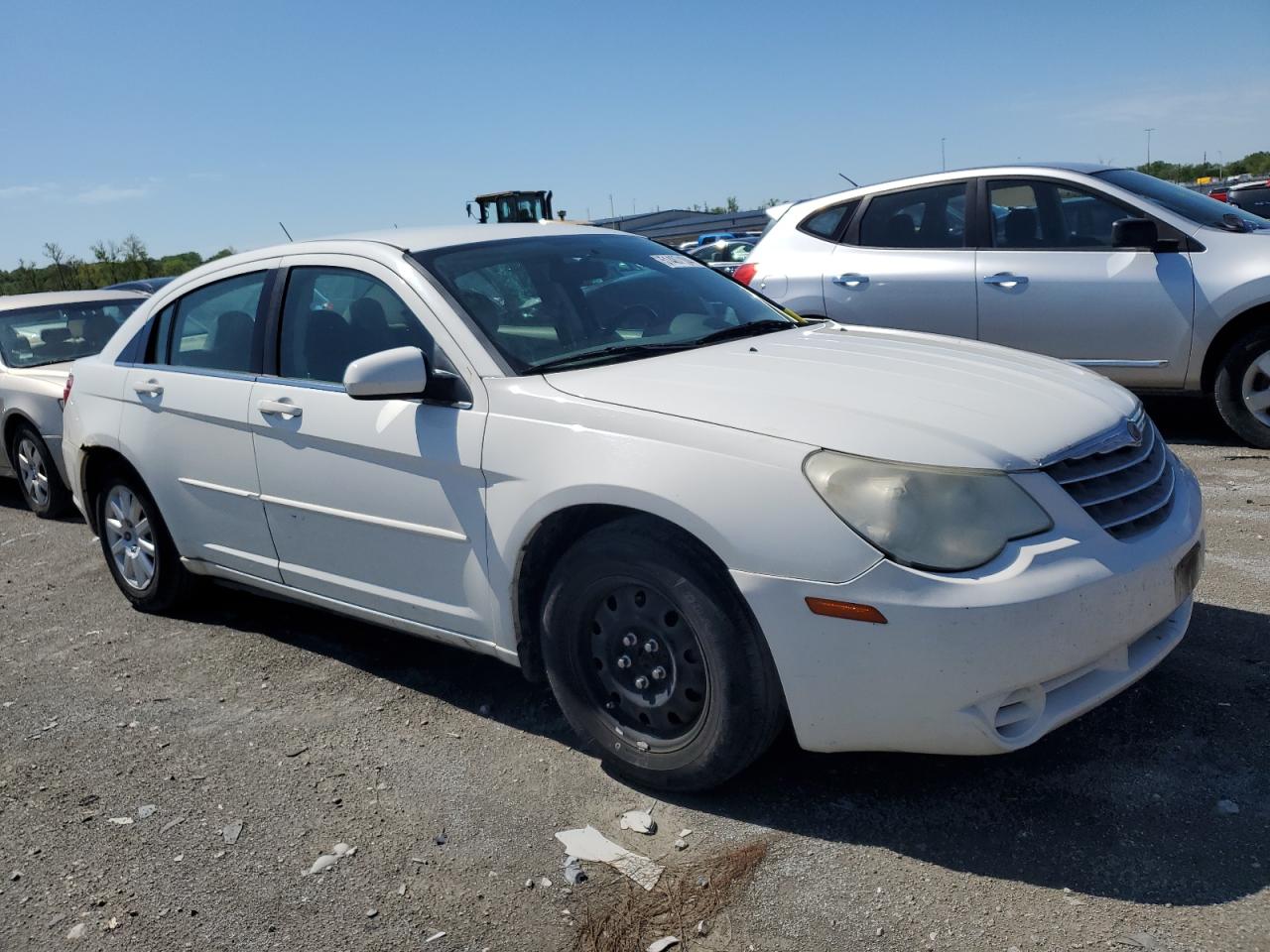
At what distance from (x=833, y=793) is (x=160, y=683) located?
2.83m

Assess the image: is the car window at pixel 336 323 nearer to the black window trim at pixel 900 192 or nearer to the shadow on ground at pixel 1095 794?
the shadow on ground at pixel 1095 794

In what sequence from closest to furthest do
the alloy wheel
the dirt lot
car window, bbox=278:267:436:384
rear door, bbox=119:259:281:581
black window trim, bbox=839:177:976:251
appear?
the dirt lot, the alloy wheel, car window, bbox=278:267:436:384, rear door, bbox=119:259:281:581, black window trim, bbox=839:177:976:251

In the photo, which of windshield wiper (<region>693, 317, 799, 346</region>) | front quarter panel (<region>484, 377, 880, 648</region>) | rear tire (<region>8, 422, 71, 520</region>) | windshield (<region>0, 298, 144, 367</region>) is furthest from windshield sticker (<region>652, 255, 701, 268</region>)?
windshield (<region>0, 298, 144, 367</region>)

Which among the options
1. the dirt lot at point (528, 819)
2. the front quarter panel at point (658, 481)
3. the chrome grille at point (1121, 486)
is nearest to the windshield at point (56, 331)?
the dirt lot at point (528, 819)

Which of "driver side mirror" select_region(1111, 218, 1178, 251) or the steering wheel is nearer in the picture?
the steering wheel

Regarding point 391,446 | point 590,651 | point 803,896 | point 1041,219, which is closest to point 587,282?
point 391,446

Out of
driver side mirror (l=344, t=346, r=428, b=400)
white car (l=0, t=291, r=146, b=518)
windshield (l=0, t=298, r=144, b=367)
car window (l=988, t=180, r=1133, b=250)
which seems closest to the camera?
driver side mirror (l=344, t=346, r=428, b=400)

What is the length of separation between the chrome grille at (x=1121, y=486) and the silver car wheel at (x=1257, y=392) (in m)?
3.81

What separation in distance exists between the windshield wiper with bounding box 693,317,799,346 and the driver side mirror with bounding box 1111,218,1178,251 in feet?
10.7

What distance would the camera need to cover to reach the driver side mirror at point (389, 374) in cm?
366

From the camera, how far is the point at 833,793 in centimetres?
335

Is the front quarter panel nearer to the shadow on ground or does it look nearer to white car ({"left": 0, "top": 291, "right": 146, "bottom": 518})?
the shadow on ground

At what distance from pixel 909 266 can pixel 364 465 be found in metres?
4.95

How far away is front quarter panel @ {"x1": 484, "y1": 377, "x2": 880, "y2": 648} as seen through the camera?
115 inches
